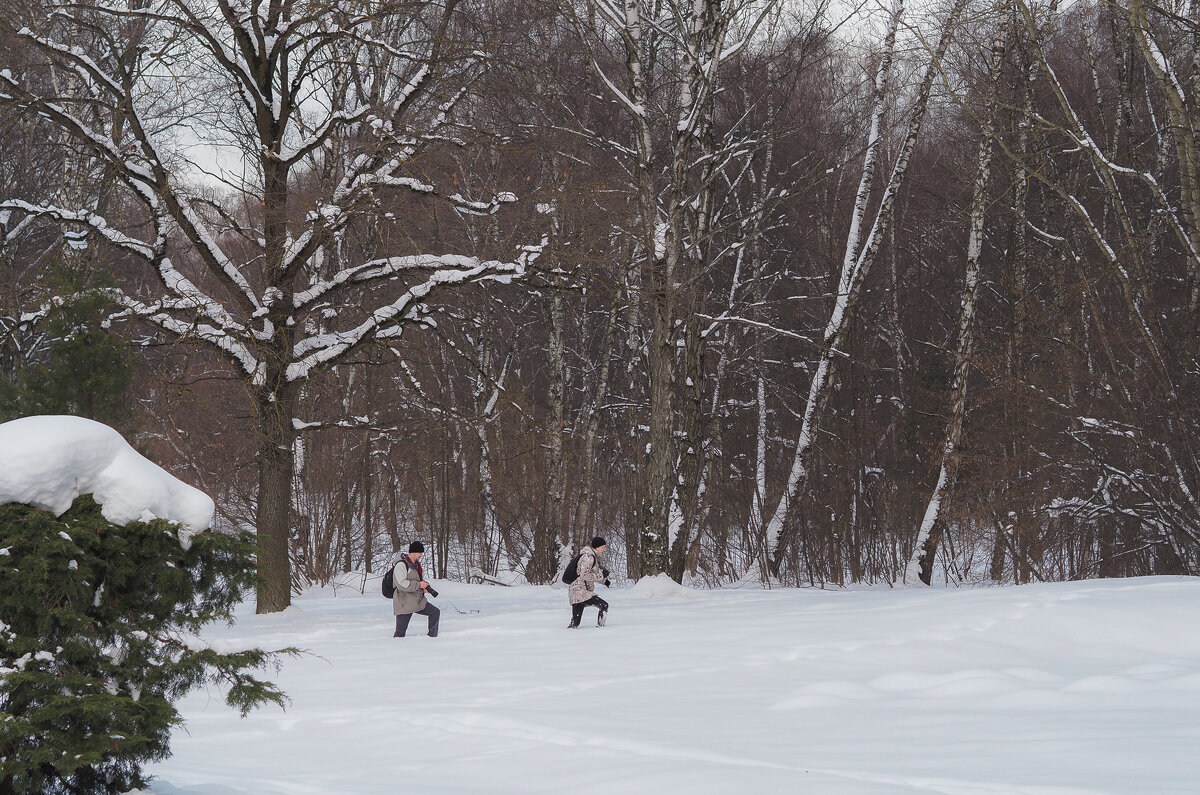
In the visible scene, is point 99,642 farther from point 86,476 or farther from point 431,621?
point 431,621

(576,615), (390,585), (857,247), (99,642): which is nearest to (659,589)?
(576,615)

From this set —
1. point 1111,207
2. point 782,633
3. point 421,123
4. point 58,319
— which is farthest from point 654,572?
point 1111,207

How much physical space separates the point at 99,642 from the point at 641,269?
48.0 ft

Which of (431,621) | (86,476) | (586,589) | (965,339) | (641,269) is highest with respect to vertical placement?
(641,269)

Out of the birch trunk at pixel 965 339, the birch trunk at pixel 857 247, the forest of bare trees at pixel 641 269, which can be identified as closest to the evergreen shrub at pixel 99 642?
the forest of bare trees at pixel 641 269

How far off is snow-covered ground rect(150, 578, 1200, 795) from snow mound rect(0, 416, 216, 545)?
3.91 feet

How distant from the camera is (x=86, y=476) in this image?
437cm

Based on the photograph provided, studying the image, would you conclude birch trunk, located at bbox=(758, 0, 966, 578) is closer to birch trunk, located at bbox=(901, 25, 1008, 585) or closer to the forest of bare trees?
the forest of bare trees

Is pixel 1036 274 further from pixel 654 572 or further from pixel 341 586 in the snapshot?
pixel 341 586

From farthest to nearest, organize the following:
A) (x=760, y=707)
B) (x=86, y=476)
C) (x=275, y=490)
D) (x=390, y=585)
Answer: (x=275, y=490) → (x=390, y=585) → (x=760, y=707) → (x=86, y=476)

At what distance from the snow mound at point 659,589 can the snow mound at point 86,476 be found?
11138mm

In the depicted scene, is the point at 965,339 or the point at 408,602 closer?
the point at 408,602

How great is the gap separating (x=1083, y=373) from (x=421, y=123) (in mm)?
11446

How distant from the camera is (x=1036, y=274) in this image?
24203 mm
